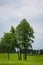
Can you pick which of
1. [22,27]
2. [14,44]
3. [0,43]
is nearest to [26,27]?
[22,27]

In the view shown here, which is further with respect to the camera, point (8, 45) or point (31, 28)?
point (8, 45)

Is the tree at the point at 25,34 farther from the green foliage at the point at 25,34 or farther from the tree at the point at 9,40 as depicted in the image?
the tree at the point at 9,40

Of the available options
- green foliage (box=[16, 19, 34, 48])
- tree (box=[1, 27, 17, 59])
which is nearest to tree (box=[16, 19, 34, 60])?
green foliage (box=[16, 19, 34, 48])

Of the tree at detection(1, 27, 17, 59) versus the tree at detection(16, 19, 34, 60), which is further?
the tree at detection(1, 27, 17, 59)

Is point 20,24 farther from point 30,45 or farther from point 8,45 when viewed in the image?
point 8,45

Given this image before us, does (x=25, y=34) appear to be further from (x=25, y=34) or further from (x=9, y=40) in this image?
(x=9, y=40)

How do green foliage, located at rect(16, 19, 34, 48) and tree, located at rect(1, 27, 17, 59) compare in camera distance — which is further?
tree, located at rect(1, 27, 17, 59)

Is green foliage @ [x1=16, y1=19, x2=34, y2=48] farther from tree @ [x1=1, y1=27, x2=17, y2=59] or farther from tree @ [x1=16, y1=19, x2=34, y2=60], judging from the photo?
tree @ [x1=1, y1=27, x2=17, y2=59]

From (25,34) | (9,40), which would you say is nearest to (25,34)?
(25,34)

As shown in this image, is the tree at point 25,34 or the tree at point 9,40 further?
the tree at point 9,40

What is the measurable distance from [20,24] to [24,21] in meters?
1.77

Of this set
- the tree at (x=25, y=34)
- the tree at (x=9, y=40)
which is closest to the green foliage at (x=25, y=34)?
the tree at (x=25, y=34)

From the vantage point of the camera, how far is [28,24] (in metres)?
92.9

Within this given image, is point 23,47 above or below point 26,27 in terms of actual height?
below
